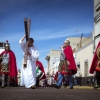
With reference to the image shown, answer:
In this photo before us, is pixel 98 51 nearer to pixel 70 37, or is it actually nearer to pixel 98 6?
pixel 98 6

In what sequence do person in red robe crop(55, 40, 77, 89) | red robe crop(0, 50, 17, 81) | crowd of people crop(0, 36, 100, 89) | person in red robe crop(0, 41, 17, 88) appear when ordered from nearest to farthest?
crowd of people crop(0, 36, 100, 89), person in red robe crop(55, 40, 77, 89), person in red robe crop(0, 41, 17, 88), red robe crop(0, 50, 17, 81)

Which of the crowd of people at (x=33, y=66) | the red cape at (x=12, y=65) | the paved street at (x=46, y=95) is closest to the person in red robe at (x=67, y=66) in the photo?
the crowd of people at (x=33, y=66)

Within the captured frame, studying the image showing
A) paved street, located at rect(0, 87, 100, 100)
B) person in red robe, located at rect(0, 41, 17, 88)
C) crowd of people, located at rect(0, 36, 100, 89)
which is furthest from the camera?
person in red robe, located at rect(0, 41, 17, 88)

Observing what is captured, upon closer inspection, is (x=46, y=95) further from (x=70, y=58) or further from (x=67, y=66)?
(x=70, y=58)

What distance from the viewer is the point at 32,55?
9.91m

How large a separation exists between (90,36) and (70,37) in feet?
73.1

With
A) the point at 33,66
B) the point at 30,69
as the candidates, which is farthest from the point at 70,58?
the point at 30,69

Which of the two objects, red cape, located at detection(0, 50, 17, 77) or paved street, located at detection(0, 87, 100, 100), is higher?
red cape, located at detection(0, 50, 17, 77)

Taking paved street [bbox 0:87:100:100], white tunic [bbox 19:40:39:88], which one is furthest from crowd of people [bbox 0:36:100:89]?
paved street [bbox 0:87:100:100]

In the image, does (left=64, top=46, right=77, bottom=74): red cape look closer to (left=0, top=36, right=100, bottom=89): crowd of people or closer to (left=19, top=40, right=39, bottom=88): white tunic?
(left=0, top=36, right=100, bottom=89): crowd of people

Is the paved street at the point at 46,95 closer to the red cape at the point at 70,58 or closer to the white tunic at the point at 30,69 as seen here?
the white tunic at the point at 30,69

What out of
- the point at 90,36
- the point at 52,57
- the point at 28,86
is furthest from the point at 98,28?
the point at 52,57

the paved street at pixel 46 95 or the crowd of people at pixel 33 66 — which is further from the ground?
the crowd of people at pixel 33 66

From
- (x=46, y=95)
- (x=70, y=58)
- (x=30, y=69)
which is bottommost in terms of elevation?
(x=46, y=95)
